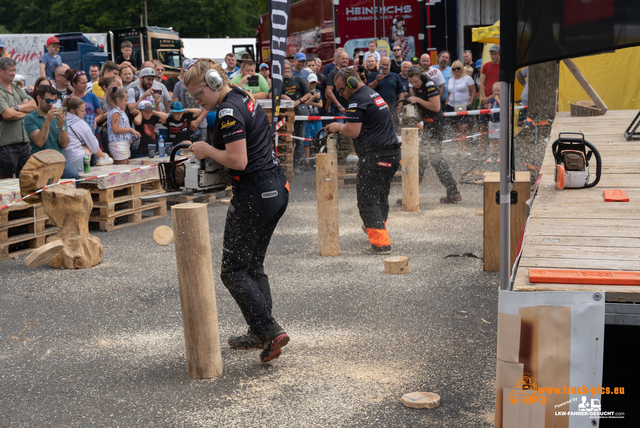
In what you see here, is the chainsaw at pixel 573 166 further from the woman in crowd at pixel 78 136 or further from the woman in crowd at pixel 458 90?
the woman in crowd at pixel 458 90

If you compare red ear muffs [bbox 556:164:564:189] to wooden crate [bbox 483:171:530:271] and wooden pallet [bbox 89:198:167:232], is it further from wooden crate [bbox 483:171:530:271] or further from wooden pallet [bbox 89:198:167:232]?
wooden pallet [bbox 89:198:167:232]

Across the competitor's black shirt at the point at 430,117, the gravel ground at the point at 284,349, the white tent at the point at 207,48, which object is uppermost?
the white tent at the point at 207,48

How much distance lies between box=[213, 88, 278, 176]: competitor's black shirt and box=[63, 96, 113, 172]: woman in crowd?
512cm

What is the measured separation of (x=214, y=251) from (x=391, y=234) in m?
2.20

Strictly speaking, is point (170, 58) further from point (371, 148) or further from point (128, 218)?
point (371, 148)

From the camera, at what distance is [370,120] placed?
7.21 meters

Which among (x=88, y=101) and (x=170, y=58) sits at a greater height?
(x=170, y=58)

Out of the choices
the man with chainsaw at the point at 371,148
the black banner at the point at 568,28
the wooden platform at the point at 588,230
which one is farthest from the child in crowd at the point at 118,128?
the black banner at the point at 568,28

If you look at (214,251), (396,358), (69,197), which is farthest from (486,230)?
(69,197)

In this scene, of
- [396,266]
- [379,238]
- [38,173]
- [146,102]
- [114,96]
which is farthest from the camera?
[146,102]

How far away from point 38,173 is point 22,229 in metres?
1.22

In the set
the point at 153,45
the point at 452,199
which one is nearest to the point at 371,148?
the point at 452,199

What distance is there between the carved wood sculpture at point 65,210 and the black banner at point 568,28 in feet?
17.2

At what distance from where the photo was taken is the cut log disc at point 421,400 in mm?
3545
